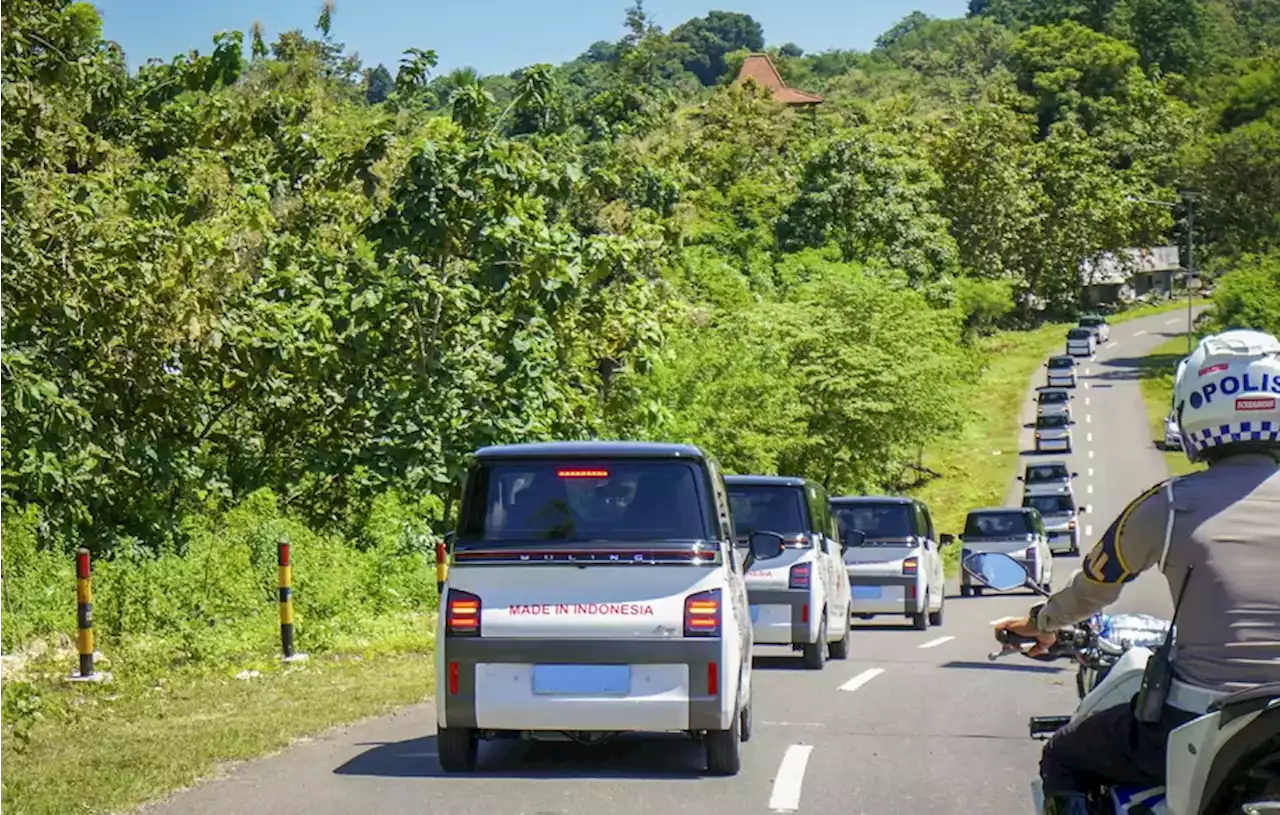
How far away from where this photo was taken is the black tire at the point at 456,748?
10.6m

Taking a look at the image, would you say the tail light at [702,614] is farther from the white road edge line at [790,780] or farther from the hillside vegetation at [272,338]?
the hillside vegetation at [272,338]

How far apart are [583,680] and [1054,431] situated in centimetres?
6543

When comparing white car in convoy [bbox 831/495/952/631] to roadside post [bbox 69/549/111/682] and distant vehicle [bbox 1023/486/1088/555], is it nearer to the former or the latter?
roadside post [bbox 69/549/111/682]

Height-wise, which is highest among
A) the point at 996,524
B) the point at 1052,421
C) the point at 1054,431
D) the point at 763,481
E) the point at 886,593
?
the point at 763,481

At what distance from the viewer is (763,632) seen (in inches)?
706

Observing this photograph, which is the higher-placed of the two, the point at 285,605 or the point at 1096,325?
the point at 1096,325

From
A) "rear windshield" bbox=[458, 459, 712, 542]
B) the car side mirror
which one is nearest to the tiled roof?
the car side mirror

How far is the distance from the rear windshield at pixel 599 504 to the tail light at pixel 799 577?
722 centimetres

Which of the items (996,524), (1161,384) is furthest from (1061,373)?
(996,524)

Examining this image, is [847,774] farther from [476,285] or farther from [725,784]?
[476,285]

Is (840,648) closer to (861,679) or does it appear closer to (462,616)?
(861,679)

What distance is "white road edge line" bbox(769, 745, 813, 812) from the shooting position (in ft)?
31.5

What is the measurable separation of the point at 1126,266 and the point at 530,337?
95.2m

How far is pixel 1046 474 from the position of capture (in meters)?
60.2
